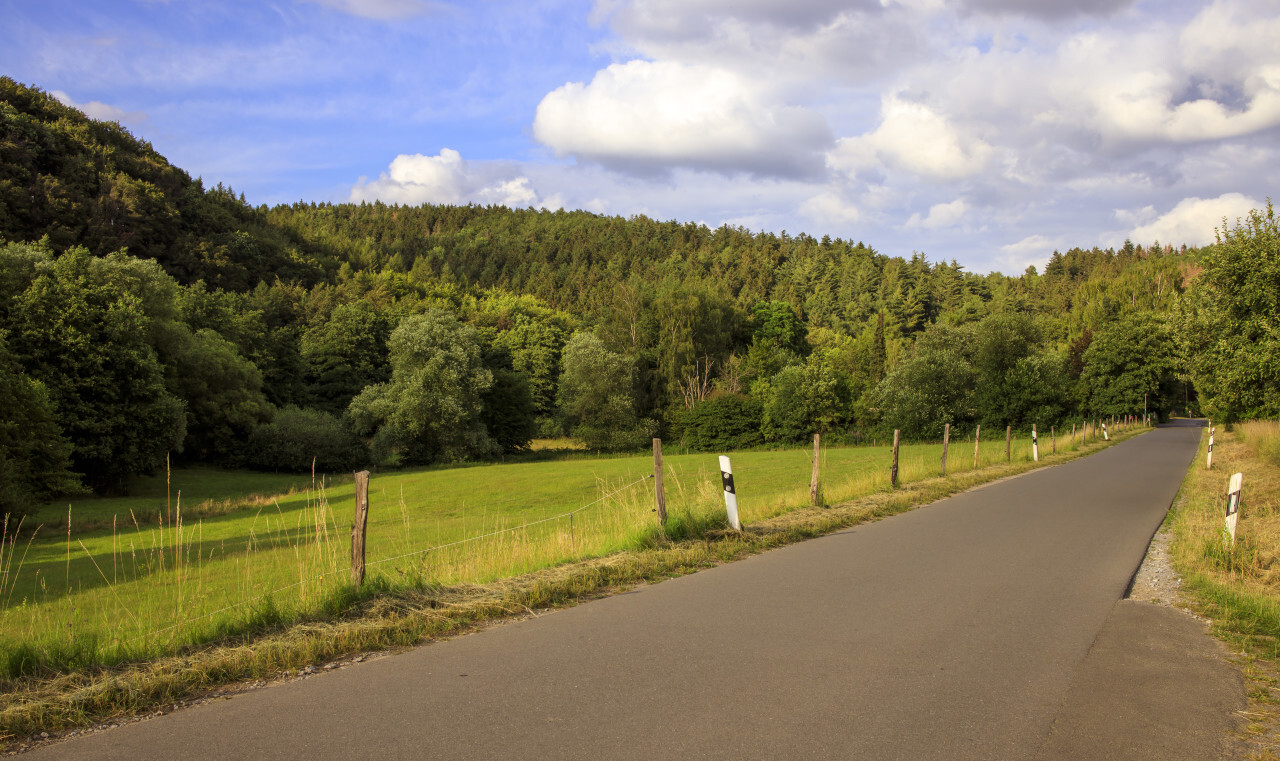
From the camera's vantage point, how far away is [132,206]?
7106 centimetres

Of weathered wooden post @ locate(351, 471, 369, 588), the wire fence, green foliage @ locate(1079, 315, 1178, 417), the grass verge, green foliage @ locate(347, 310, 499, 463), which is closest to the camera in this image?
the grass verge

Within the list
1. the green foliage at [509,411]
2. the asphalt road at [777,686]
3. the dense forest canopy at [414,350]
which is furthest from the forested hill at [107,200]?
the asphalt road at [777,686]

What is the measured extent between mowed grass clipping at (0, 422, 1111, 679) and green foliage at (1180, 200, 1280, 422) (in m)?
7.65

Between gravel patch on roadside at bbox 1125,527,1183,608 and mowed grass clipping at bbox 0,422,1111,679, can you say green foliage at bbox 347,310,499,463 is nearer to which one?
mowed grass clipping at bbox 0,422,1111,679

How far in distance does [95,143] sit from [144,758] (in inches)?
3664

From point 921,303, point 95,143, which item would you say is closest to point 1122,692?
point 95,143

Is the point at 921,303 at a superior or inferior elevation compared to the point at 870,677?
superior

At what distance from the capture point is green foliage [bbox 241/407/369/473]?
5166cm

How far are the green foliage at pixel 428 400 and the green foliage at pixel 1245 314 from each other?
147ft

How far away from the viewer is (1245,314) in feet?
66.9

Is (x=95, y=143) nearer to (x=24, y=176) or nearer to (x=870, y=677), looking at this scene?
(x=24, y=176)

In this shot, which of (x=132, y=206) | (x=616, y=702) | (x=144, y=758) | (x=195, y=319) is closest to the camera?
(x=144, y=758)

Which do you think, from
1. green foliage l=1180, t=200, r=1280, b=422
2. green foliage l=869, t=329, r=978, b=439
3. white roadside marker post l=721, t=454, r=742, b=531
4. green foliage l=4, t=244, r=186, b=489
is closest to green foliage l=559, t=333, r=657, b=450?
green foliage l=869, t=329, r=978, b=439

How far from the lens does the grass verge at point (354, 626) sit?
4.65 meters
